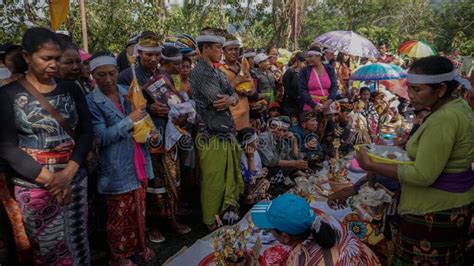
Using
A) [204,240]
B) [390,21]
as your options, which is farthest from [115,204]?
[390,21]

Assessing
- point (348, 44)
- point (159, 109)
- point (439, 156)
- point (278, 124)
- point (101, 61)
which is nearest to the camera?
point (439, 156)

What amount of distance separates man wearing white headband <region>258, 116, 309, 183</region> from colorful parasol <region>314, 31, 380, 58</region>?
3.23 meters

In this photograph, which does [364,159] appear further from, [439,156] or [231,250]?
[231,250]

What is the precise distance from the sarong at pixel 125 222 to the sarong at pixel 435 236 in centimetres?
181

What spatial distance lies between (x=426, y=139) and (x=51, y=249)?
219cm

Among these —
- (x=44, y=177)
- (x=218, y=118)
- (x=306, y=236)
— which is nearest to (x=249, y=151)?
(x=218, y=118)

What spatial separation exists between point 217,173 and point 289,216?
170 cm

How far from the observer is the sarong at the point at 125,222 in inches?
108

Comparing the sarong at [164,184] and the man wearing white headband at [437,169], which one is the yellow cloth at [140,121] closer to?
the sarong at [164,184]

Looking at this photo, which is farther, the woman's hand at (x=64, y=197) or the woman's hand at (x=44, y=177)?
the woman's hand at (x=64, y=197)

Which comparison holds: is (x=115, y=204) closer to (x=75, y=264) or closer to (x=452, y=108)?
(x=75, y=264)

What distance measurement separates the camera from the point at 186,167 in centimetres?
388

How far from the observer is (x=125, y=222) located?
277 cm

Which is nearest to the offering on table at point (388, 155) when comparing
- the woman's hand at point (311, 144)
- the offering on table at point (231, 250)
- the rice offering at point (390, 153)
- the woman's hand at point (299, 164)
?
the rice offering at point (390, 153)
